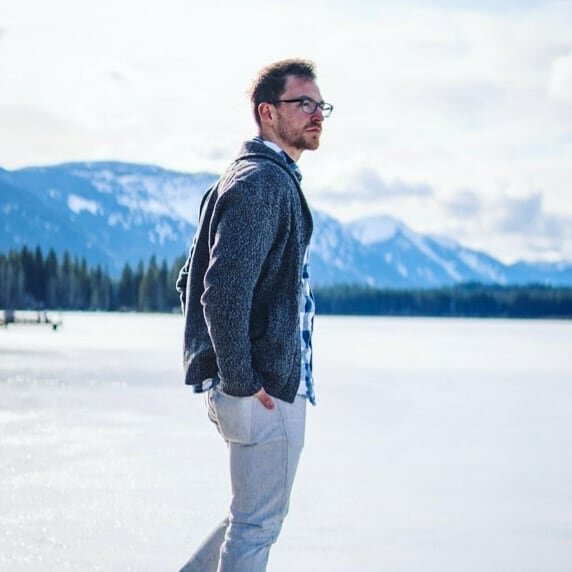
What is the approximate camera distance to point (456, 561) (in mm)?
5871

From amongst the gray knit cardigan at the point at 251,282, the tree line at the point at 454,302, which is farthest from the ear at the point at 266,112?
the tree line at the point at 454,302

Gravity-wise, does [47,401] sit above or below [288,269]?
below

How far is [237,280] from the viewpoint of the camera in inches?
137

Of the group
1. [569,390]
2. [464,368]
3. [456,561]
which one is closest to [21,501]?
[456,561]

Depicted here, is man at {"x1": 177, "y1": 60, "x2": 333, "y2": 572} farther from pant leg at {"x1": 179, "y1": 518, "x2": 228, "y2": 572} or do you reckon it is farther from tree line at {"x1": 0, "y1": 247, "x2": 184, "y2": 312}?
tree line at {"x1": 0, "y1": 247, "x2": 184, "y2": 312}

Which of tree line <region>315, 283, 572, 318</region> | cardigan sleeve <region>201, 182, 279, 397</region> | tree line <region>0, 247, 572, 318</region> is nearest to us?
cardigan sleeve <region>201, 182, 279, 397</region>

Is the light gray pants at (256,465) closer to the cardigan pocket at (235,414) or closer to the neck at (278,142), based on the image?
the cardigan pocket at (235,414)

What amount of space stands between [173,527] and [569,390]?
15.1m

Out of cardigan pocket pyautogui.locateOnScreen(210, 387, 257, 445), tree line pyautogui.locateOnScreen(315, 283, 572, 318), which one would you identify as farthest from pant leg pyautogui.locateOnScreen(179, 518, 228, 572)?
tree line pyautogui.locateOnScreen(315, 283, 572, 318)

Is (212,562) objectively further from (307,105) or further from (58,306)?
(58,306)

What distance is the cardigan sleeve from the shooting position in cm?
346

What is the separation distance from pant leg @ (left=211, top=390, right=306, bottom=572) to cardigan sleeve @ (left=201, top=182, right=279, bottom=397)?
0.12 metres

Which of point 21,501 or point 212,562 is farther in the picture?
point 21,501

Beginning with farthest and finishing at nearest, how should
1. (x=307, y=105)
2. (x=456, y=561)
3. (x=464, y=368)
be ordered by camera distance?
(x=464, y=368), (x=456, y=561), (x=307, y=105)
